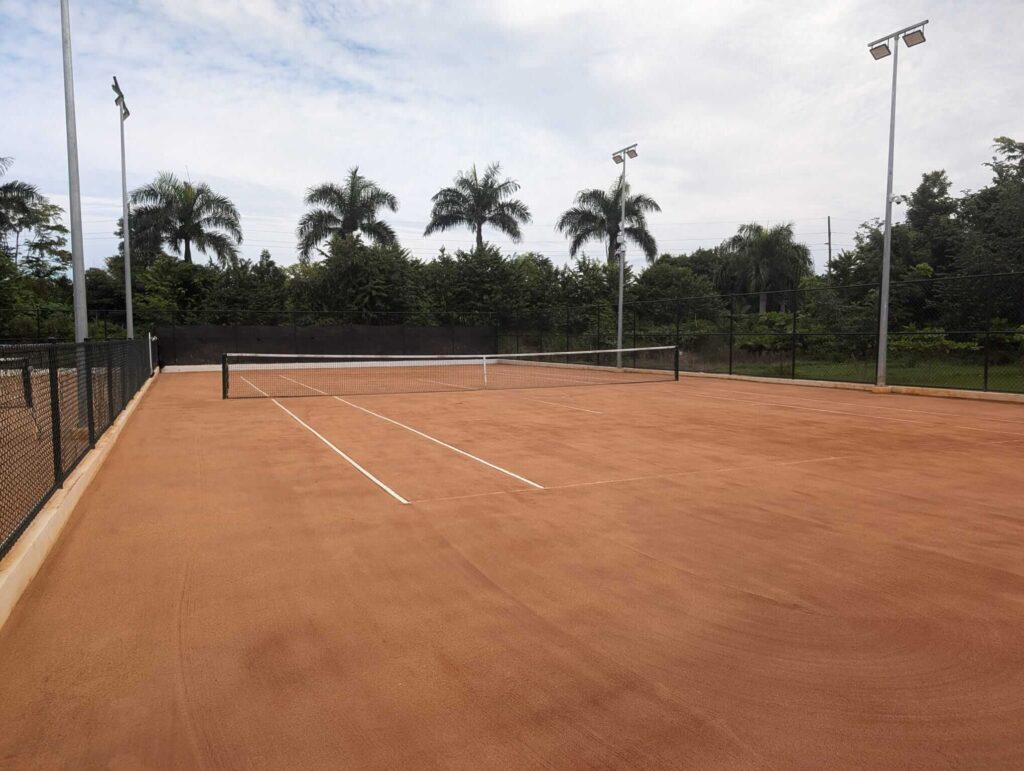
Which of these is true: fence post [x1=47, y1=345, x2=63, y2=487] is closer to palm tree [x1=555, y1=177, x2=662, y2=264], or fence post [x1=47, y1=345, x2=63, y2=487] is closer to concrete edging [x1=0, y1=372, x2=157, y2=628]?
concrete edging [x1=0, y1=372, x2=157, y2=628]

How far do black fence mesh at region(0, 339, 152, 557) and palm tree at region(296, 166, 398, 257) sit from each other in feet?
101

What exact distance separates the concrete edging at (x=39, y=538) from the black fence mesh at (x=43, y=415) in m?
0.07

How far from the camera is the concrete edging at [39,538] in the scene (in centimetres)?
423

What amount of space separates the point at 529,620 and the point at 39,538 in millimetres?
3647

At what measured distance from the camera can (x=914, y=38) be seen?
18.0 m

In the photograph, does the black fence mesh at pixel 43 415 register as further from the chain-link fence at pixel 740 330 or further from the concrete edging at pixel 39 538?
the chain-link fence at pixel 740 330

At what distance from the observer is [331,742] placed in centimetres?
291

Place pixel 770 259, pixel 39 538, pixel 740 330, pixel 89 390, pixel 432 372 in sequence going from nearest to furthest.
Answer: pixel 39 538 → pixel 89 390 → pixel 740 330 → pixel 432 372 → pixel 770 259

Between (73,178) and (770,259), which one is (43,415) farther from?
(770,259)

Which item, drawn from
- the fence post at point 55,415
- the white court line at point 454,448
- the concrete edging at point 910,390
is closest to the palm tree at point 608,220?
the concrete edging at point 910,390

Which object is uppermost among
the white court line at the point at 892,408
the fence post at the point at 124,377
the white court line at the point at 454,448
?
the fence post at the point at 124,377

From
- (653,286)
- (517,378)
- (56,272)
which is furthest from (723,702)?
(56,272)

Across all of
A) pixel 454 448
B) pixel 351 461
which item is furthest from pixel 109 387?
pixel 454 448

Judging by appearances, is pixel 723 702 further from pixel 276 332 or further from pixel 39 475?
pixel 276 332
